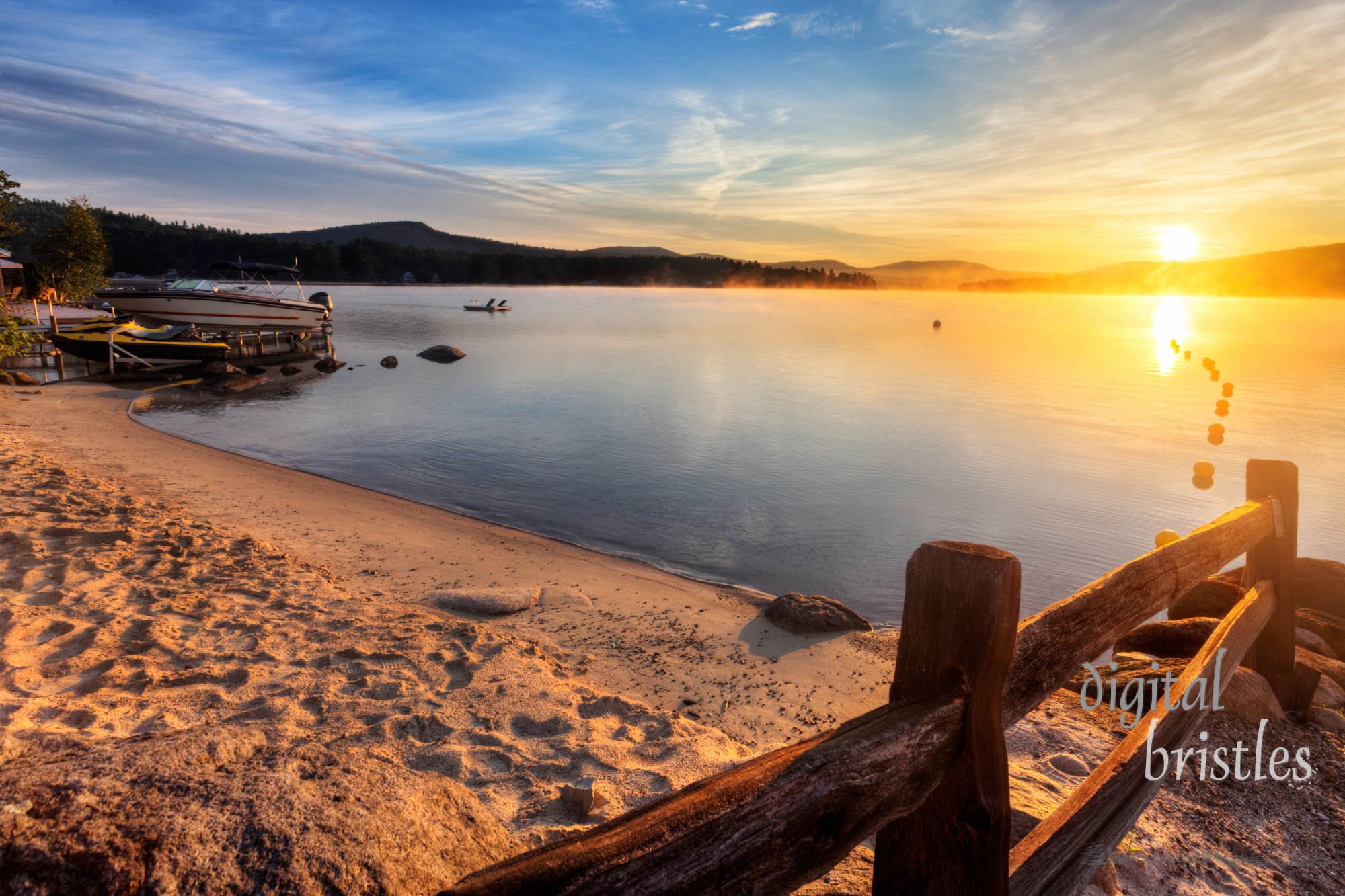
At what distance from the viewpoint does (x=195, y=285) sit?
3034cm

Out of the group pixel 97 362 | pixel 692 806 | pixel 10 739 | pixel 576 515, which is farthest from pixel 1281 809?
pixel 97 362

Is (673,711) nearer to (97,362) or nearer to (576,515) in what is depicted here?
(576,515)

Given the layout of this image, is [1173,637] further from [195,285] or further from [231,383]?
[195,285]

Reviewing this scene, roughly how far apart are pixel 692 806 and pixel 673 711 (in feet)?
14.5

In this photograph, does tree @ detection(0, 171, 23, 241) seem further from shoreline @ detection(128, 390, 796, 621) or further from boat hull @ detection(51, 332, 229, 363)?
shoreline @ detection(128, 390, 796, 621)

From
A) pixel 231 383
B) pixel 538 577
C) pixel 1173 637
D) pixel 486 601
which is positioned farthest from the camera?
pixel 231 383

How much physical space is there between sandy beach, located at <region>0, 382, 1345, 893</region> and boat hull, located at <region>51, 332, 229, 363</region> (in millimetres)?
19046

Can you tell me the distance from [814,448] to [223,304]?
1126 inches

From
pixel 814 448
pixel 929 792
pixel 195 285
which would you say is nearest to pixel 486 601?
pixel 929 792

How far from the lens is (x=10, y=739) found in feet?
11.3

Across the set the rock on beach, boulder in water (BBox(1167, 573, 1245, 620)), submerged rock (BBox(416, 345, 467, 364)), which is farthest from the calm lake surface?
the rock on beach

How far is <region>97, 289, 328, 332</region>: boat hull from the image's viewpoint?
29.3 m

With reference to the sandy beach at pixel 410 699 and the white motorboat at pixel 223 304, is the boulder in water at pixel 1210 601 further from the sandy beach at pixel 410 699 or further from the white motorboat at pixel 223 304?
the white motorboat at pixel 223 304

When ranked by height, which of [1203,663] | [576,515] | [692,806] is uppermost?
[692,806]
